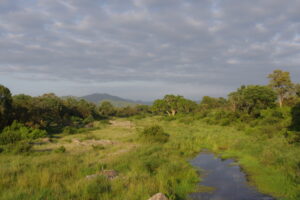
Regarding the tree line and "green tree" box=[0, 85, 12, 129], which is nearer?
"green tree" box=[0, 85, 12, 129]

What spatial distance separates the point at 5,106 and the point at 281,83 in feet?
163

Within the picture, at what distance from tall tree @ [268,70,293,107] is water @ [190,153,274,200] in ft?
120

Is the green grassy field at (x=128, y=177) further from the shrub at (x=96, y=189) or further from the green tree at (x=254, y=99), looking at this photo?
the green tree at (x=254, y=99)

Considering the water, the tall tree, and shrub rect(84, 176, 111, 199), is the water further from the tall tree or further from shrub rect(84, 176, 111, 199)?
the tall tree

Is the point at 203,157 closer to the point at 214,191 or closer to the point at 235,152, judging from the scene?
the point at 235,152

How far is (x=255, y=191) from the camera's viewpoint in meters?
9.84

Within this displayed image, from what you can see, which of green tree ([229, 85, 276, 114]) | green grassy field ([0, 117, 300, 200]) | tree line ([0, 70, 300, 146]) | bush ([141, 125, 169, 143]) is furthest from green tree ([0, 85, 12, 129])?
green tree ([229, 85, 276, 114])

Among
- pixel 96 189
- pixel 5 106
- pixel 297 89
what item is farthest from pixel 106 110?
pixel 96 189

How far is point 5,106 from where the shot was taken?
89.6ft

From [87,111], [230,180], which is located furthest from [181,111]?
[230,180]

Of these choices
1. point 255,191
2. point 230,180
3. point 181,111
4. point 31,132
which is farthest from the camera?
point 181,111

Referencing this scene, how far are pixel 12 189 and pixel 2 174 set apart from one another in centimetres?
182

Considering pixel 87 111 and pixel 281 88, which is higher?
pixel 281 88

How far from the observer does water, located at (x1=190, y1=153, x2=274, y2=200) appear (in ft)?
30.5
